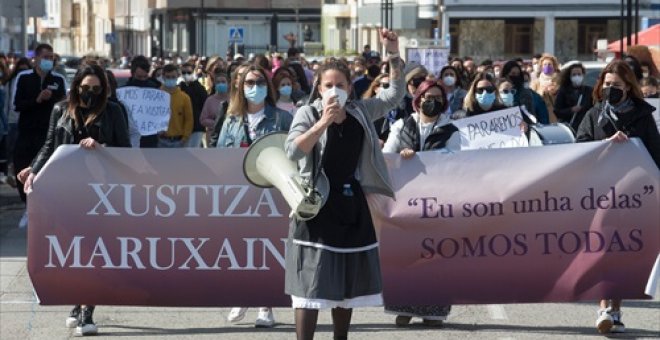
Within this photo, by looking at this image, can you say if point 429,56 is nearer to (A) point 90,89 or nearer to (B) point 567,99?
(B) point 567,99

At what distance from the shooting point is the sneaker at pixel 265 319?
1012 centimetres

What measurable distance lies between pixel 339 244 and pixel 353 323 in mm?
2604

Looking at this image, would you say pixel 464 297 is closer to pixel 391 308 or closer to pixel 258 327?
pixel 391 308

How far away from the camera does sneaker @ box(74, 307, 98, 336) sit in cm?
977

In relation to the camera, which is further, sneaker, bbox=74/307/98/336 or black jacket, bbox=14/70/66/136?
black jacket, bbox=14/70/66/136

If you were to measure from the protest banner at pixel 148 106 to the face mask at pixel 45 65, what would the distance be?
1607mm

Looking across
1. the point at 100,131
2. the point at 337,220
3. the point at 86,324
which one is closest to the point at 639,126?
the point at 337,220

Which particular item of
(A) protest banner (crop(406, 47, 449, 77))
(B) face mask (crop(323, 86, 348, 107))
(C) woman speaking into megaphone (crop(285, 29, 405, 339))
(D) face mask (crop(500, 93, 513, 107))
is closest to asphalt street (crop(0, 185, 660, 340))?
(C) woman speaking into megaphone (crop(285, 29, 405, 339))

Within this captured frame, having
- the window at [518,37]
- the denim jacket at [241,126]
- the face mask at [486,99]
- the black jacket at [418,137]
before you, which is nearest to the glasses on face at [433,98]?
the black jacket at [418,137]

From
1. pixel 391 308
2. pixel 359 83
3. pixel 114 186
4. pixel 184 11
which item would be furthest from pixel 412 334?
pixel 184 11

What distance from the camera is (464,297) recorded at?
31.5ft

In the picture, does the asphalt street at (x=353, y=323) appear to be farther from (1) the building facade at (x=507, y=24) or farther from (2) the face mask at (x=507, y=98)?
(1) the building facade at (x=507, y=24)

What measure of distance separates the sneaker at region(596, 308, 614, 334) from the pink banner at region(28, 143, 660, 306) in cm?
24

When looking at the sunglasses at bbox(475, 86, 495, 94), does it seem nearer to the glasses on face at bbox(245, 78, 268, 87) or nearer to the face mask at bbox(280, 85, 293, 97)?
the glasses on face at bbox(245, 78, 268, 87)
